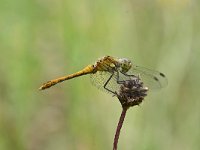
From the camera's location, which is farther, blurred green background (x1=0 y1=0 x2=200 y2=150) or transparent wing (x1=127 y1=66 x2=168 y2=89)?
blurred green background (x1=0 y1=0 x2=200 y2=150)

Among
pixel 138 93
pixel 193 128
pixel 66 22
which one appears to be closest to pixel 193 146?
pixel 193 128

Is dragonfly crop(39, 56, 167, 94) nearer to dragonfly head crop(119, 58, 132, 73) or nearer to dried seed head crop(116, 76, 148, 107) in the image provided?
dragonfly head crop(119, 58, 132, 73)

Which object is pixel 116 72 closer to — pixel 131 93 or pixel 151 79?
pixel 151 79

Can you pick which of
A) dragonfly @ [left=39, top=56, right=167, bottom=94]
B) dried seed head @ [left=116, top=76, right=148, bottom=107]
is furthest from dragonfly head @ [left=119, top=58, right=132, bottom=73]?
dried seed head @ [left=116, top=76, right=148, bottom=107]

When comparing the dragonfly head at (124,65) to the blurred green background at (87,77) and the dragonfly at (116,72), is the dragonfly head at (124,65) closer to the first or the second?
the dragonfly at (116,72)

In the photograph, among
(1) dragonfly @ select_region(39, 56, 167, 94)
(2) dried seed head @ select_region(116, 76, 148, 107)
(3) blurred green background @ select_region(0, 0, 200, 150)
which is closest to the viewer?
(2) dried seed head @ select_region(116, 76, 148, 107)

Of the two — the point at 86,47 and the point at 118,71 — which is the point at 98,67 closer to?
the point at 118,71

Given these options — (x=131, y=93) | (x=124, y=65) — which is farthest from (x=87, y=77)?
(x=131, y=93)
